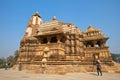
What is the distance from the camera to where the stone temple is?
49.1 feet

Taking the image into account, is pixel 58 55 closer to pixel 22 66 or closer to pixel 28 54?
pixel 22 66

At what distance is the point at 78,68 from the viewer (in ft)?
50.7

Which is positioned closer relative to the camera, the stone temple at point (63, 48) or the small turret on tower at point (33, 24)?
the stone temple at point (63, 48)

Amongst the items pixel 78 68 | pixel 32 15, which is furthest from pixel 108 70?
pixel 32 15

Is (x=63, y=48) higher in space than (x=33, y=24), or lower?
lower

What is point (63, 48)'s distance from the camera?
716 inches

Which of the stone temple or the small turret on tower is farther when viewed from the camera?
the small turret on tower

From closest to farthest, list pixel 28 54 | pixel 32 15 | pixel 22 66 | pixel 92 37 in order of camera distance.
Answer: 1. pixel 22 66
2. pixel 92 37
3. pixel 28 54
4. pixel 32 15

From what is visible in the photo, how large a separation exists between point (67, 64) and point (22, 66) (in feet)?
33.0

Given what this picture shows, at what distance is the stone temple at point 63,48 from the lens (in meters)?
15.0

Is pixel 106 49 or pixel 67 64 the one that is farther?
pixel 106 49

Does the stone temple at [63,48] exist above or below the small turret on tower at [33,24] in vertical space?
below

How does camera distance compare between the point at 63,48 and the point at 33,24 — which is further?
the point at 33,24

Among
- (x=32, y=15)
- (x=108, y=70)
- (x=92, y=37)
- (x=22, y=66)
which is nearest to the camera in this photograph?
(x=108, y=70)
